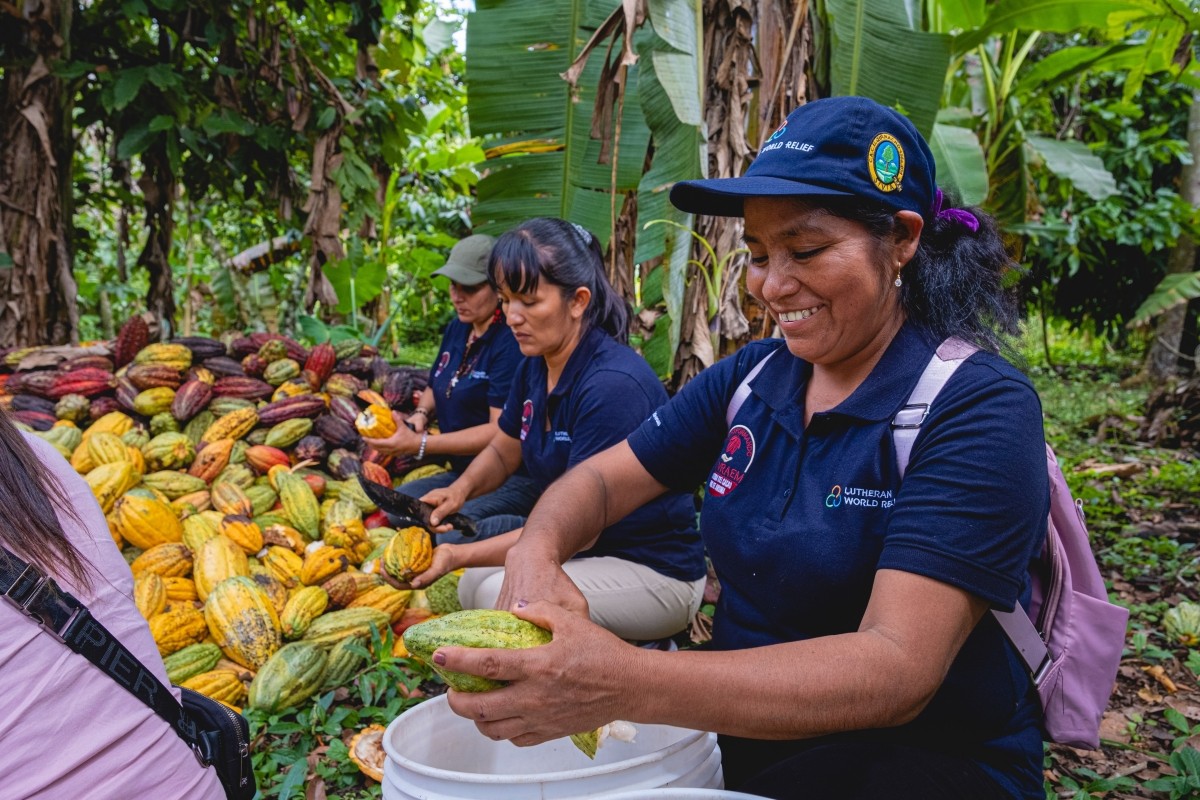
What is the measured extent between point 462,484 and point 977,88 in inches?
201

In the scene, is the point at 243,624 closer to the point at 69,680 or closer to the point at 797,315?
the point at 69,680

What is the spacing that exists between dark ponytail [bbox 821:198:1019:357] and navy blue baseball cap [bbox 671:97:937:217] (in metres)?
0.07

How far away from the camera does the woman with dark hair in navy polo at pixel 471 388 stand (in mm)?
4324

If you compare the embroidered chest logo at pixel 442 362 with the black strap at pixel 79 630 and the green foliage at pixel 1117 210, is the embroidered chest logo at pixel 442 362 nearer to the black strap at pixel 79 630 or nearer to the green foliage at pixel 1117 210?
the black strap at pixel 79 630

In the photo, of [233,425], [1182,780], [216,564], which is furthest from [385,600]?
[1182,780]

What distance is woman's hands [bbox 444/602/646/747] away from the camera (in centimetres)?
125

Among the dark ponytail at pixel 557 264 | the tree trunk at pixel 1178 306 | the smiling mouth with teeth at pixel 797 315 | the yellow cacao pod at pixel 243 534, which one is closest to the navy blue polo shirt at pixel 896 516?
the smiling mouth with teeth at pixel 797 315

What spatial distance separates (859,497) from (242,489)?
3.75 metres

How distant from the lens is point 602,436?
→ 2807 mm

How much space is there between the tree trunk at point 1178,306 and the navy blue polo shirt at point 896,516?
A: 720cm

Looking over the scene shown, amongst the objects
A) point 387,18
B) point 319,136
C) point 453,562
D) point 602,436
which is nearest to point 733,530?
point 602,436

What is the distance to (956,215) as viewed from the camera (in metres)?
1.69

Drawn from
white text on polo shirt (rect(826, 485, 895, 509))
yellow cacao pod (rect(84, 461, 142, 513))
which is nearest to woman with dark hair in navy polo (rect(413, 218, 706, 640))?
white text on polo shirt (rect(826, 485, 895, 509))

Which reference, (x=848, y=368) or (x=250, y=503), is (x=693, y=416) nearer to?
(x=848, y=368)
